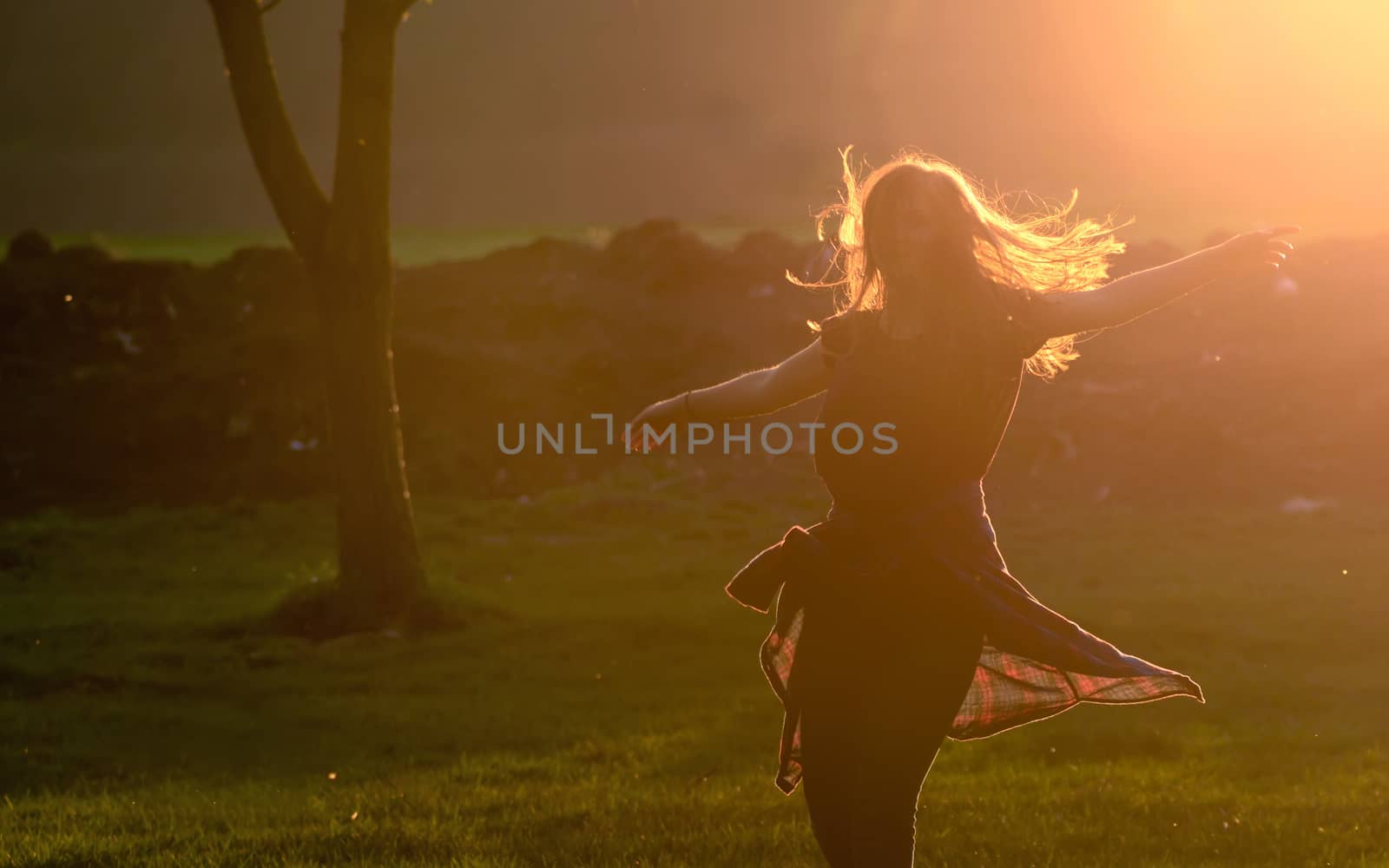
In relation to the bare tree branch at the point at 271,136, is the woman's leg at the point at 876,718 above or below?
below

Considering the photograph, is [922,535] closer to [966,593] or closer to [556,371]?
[966,593]

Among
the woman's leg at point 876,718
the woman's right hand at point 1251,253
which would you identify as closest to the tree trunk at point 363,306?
the woman's leg at point 876,718

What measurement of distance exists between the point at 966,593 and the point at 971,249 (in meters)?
1.08

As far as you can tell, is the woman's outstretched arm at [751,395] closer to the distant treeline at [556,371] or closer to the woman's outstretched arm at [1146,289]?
the woman's outstretched arm at [1146,289]

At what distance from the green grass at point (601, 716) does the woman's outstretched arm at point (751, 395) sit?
2413 mm

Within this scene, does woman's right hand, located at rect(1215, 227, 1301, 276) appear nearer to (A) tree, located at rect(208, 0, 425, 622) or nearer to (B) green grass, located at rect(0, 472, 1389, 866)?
(B) green grass, located at rect(0, 472, 1389, 866)

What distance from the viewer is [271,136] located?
11656 millimetres

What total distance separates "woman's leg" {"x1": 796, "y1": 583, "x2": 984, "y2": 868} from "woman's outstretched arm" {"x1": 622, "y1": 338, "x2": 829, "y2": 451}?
2.61 ft

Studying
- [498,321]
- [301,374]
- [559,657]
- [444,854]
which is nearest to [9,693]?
[559,657]

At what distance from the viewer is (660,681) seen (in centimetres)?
1058

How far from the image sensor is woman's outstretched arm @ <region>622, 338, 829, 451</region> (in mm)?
4652

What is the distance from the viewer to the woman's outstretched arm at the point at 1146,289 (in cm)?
436

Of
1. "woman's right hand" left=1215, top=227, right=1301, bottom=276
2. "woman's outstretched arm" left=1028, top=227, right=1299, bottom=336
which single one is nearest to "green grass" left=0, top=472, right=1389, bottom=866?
"woman's outstretched arm" left=1028, top=227, right=1299, bottom=336

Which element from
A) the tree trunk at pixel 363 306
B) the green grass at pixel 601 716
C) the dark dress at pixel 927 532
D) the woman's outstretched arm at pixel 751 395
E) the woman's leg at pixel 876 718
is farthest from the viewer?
the tree trunk at pixel 363 306
